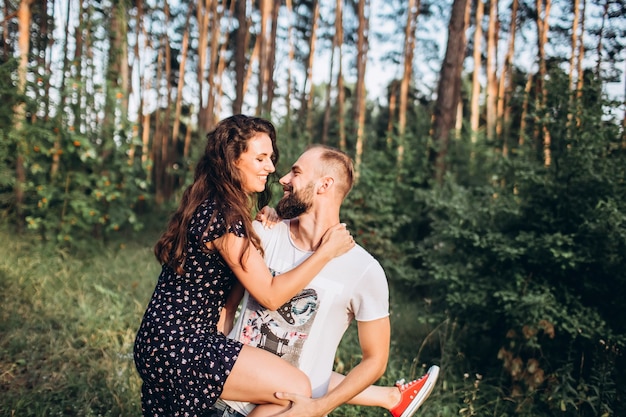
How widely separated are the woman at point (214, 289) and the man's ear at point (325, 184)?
8.2 inches

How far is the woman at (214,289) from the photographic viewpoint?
2.11m

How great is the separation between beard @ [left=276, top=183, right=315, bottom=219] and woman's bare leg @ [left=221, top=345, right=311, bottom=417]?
27.1 inches

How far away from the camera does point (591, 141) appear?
466 cm

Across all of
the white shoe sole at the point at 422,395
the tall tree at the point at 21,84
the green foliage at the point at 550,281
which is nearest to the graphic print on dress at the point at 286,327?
the white shoe sole at the point at 422,395

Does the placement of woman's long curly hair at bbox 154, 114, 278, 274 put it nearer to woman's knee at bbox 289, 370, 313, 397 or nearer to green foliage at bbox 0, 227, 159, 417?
woman's knee at bbox 289, 370, 313, 397

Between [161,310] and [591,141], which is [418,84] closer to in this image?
[591,141]

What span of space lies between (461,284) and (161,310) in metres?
3.50

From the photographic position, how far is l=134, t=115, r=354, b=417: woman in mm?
2107

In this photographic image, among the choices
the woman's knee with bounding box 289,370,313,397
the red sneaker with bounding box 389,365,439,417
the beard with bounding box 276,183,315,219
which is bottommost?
the red sneaker with bounding box 389,365,439,417

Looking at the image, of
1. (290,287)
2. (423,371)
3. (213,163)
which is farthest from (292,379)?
(423,371)

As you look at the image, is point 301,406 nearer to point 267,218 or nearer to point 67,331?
point 267,218

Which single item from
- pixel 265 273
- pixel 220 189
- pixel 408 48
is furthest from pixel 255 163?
pixel 408 48

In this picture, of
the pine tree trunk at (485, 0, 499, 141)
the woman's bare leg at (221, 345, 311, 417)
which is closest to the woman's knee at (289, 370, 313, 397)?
the woman's bare leg at (221, 345, 311, 417)

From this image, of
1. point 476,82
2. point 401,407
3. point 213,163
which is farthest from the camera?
point 476,82
